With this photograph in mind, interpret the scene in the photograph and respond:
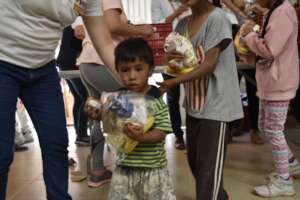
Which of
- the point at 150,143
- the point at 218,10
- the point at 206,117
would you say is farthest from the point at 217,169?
the point at 218,10

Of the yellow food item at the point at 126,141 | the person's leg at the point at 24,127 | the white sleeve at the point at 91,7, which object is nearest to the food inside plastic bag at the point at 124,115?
the yellow food item at the point at 126,141

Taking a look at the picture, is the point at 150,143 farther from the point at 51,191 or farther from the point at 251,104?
the point at 251,104

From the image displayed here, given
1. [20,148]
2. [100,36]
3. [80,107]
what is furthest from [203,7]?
[20,148]

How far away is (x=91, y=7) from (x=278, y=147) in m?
1.47

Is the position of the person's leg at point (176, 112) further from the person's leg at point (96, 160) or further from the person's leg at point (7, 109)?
the person's leg at point (7, 109)

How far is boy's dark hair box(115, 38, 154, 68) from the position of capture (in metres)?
1.74

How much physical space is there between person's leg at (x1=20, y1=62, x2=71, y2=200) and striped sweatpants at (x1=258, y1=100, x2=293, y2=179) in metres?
1.30

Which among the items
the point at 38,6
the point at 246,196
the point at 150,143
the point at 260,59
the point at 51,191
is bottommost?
the point at 246,196

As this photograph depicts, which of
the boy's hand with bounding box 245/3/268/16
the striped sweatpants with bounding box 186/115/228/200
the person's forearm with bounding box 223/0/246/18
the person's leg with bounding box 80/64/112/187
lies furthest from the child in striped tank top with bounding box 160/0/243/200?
the person's forearm with bounding box 223/0/246/18

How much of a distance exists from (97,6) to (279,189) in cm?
159

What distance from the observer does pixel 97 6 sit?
1884 mm

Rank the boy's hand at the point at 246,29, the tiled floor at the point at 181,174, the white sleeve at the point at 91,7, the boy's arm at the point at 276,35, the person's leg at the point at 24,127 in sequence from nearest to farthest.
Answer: the white sleeve at the point at 91,7 → the boy's arm at the point at 276,35 → the boy's hand at the point at 246,29 → the tiled floor at the point at 181,174 → the person's leg at the point at 24,127

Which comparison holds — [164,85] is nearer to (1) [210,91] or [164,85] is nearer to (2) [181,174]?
(1) [210,91]

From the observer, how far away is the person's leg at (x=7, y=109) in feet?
5.71
